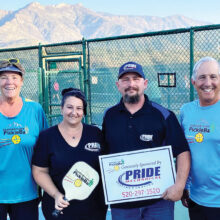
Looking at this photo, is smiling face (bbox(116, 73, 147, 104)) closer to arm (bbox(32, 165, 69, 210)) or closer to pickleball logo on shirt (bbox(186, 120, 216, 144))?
pickleball logo on shirt (bbox(186, 120, 216, 144))

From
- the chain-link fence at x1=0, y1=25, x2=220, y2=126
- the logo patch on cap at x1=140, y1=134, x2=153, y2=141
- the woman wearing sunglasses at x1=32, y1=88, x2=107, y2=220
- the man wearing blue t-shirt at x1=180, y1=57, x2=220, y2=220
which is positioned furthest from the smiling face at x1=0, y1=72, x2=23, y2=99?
the chain-link fence at x1=0, y1=25, x2=220, y2=126

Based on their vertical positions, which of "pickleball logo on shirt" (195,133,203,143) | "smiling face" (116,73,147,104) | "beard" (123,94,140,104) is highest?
"smiling face" (116,73,147,104)

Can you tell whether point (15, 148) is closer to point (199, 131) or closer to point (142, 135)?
point (142, 135)

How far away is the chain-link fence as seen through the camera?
524cm

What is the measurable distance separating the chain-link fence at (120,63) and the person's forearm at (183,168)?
230cm

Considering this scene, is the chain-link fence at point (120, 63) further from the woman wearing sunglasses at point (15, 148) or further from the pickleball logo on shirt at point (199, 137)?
the woman wearing sunglasses at point (15, 148)

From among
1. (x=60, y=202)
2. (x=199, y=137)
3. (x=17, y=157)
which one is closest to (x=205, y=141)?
(x=199, y=137)

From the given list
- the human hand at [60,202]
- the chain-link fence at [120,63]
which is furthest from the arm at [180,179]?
the chain-link fence at [120,63]

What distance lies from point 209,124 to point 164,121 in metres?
0.39

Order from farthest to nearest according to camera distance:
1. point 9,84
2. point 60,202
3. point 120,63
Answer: point 120,63 → point 9,84 → point 60,202

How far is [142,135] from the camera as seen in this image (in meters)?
2.84

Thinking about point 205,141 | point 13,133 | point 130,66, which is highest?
point 130,66

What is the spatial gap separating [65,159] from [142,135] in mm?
726

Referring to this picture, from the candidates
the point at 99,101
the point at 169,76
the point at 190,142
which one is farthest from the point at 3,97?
the point at 99,101
